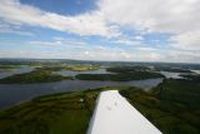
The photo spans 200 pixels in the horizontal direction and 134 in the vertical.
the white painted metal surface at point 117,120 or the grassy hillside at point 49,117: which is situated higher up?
the white painted metal surface at point 117,120

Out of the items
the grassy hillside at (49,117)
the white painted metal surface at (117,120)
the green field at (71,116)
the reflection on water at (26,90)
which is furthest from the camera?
the reflection on water at (26,90)

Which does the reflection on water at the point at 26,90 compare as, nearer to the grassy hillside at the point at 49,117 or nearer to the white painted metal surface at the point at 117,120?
the grassy hillside at the point at 49,117

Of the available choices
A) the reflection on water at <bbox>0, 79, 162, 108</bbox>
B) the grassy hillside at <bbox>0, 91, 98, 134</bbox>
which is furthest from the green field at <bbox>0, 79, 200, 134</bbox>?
the reflection on water at <bbox>0, 79, 162, 108</bbox>

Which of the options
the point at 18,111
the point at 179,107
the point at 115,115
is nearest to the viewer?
the point at 115,115

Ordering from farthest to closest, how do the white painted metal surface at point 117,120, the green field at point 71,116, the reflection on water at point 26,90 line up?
the reflection on water at point 26,90, the green field at point 71,116, the white painted metal surface at point 117,120

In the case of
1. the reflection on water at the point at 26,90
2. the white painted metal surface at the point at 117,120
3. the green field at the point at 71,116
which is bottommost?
the reflection on water at the point at 26,90

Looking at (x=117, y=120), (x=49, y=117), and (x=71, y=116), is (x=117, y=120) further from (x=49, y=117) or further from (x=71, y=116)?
(x=49, y=117)

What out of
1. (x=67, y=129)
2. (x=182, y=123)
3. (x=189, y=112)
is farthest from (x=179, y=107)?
(x=67, y=129)

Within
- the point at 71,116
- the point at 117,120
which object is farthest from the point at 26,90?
the point at 117,120

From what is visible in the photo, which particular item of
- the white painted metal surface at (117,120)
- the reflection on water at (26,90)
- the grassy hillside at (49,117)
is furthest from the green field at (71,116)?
the white painted metal surface at (117,120)

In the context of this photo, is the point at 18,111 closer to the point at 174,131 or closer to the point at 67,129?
the point at 67,129

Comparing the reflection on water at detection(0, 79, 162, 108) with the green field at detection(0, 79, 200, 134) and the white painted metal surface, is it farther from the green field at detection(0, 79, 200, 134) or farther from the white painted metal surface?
the white painted metal surface
